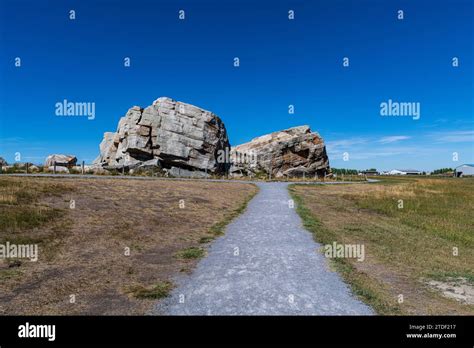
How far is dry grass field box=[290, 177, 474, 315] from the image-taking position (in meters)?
6.92

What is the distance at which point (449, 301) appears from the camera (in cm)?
698

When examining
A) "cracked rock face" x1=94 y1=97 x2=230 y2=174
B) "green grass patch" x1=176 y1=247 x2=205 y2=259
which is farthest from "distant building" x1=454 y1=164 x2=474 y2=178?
"green grass patch" x1=176 y1=247 x2=205 y2=259

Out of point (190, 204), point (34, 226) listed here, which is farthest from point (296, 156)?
point (34, 226)

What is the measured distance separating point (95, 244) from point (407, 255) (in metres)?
11.3

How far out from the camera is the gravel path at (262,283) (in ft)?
19.5

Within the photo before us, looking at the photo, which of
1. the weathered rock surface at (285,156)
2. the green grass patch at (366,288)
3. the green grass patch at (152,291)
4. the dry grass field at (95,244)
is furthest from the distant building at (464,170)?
the green grass patch at (152,291)

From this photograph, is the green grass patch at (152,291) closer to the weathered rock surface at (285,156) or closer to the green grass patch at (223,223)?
the green grass patch at (223,223)

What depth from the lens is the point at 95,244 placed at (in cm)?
1093

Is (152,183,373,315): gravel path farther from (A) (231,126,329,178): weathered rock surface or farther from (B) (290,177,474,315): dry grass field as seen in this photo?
(A) (231,126,329,178): weathered rock surface

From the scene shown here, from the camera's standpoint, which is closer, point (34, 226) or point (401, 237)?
point (34, 226)

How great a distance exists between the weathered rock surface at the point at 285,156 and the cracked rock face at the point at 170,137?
36.3 feet

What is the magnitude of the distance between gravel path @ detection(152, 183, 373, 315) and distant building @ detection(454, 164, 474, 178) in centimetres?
15382
